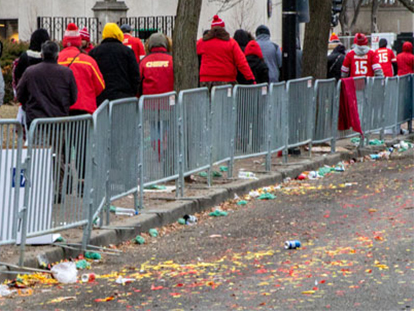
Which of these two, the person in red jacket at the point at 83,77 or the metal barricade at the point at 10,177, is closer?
the metal barricade at the point at 10,177

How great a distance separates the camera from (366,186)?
46.4 feet

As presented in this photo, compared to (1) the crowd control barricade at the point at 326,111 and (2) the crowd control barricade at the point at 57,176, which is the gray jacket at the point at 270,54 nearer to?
(1) the crowd control barricade at the point at 326,111

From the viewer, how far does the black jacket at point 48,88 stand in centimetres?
1157

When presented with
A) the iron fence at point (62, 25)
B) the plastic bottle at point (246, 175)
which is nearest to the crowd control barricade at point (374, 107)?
the plastic bottle at point (246, 175)

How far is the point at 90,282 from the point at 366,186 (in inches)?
262

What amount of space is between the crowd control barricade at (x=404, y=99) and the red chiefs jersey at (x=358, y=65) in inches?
49.4

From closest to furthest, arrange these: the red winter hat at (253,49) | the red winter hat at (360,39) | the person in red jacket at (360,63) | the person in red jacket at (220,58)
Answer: the person in red jacket at (220,58)
the red winter hat at (253,49)
the red winter hat at (360,39)
the person in red jacket at (360,63)

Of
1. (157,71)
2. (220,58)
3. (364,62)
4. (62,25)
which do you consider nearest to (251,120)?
(157,71)

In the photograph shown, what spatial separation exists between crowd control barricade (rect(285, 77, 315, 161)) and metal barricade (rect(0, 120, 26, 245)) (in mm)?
7972

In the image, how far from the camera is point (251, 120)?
48.2 feet

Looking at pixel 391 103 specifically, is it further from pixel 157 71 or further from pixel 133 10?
pixel 133 10

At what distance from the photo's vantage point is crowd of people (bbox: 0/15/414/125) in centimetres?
1161

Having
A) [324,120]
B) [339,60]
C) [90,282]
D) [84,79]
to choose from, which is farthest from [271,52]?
[90,282]

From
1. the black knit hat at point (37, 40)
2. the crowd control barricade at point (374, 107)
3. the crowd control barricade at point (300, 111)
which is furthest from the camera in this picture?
the crowd control barricade at point (374, 107)
